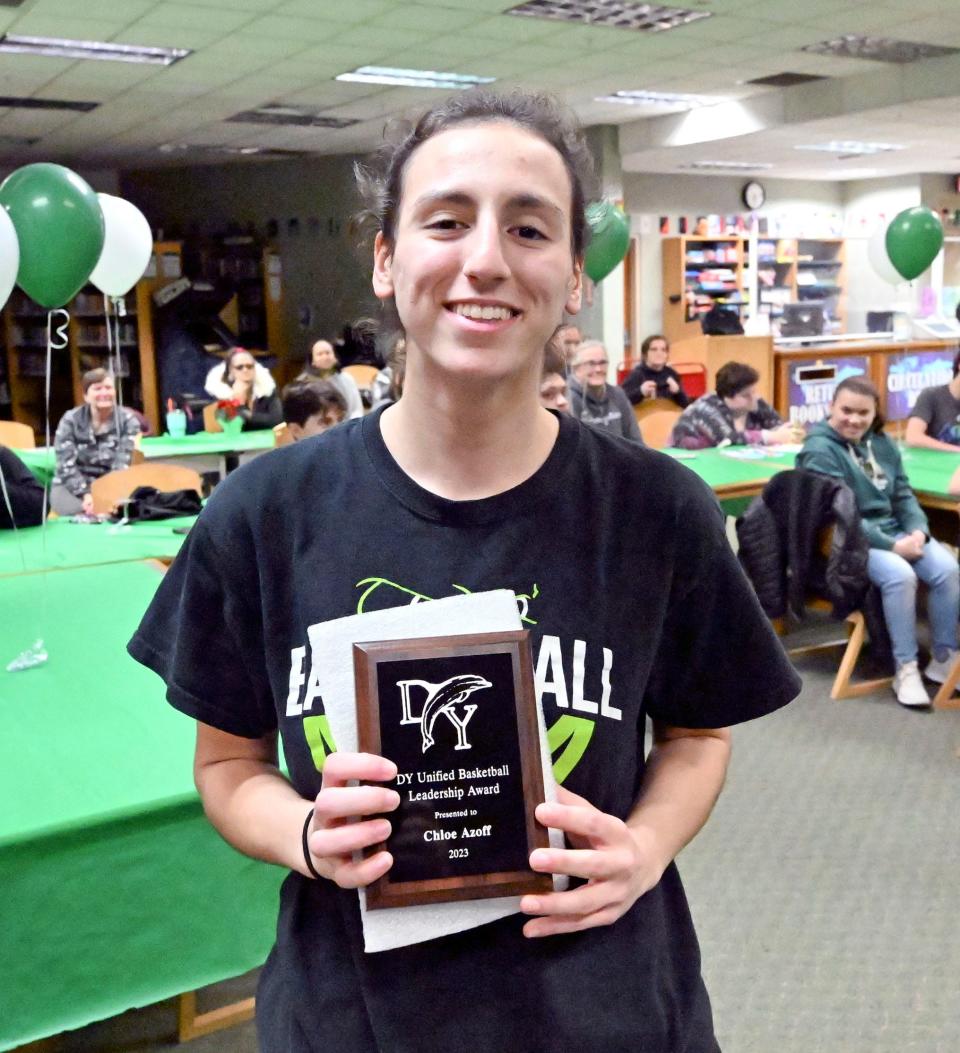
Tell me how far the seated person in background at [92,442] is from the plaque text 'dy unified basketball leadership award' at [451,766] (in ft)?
15.1

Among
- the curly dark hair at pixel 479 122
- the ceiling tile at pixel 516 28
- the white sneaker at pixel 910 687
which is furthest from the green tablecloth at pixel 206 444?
the curly dark hair at pixel 479 122

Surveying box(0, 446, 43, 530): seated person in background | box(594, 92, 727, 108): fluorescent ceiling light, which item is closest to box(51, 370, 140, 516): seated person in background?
box(0, 446, 43, 530): seated person in background

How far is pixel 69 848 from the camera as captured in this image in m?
1.58

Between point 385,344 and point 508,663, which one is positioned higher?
point 385,344

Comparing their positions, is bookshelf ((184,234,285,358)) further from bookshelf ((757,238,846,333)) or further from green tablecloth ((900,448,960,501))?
green tablecloth ((900,448,960,501))

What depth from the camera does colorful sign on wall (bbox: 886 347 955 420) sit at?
8.90 meters

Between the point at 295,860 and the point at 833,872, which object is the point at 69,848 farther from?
the point at 833,872

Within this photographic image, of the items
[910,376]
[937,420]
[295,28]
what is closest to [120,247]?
[295,28]

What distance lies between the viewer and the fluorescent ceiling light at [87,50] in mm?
6203

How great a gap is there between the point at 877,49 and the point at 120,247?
5.62 meters

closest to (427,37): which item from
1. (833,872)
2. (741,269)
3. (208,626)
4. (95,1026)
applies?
(833,872)

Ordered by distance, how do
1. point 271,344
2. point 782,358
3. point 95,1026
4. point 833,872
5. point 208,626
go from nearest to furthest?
point 208,626 < point 95,1026 < point 833,872 < point 782,358 < point 271,344

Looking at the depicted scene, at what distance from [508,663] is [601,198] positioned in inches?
19.2

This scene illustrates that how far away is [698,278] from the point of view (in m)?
13.2
